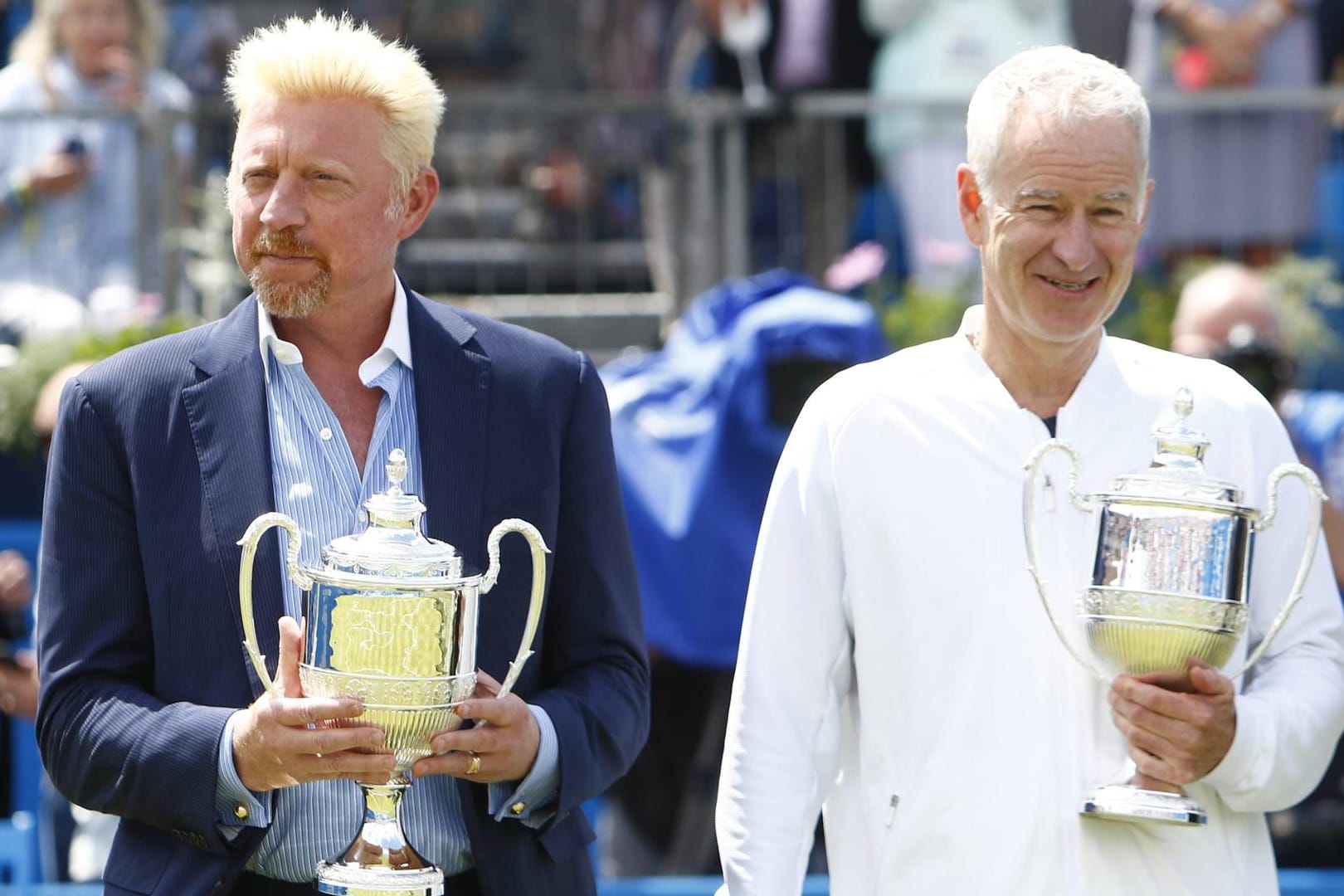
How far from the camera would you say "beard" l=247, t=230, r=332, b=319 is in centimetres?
318

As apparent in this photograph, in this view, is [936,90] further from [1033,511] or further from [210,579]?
[210,579]

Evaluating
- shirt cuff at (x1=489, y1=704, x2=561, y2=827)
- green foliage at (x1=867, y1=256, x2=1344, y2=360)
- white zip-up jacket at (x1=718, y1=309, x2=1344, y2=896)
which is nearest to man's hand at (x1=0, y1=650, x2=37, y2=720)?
shirt cuff at (x1=489, y1=704, x2=561, y2=827)

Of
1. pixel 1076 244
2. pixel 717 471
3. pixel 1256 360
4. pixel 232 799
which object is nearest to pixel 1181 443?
pixel 1076 244

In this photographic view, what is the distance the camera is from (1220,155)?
7.66 metres

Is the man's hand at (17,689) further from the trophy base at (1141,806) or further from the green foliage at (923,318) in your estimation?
the trophy base at (1141,806)

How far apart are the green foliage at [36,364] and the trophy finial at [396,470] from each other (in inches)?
145

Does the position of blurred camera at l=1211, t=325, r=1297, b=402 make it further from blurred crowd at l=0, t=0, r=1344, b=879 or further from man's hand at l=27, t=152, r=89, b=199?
man's hand at l=27, t=152, r=89, b=199

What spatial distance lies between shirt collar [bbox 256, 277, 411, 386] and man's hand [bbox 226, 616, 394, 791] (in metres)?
0.47

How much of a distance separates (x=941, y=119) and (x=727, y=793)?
4.55 meters

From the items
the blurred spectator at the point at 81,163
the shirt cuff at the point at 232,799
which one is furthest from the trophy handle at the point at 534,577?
the blurred spectator at the point at 81,163

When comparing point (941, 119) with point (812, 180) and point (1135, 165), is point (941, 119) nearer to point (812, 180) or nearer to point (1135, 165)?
point (812, 180)

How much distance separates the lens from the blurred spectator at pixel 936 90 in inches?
292

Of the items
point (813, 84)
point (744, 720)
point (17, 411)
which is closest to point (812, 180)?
point (813, 84)

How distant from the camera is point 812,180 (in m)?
7.66
